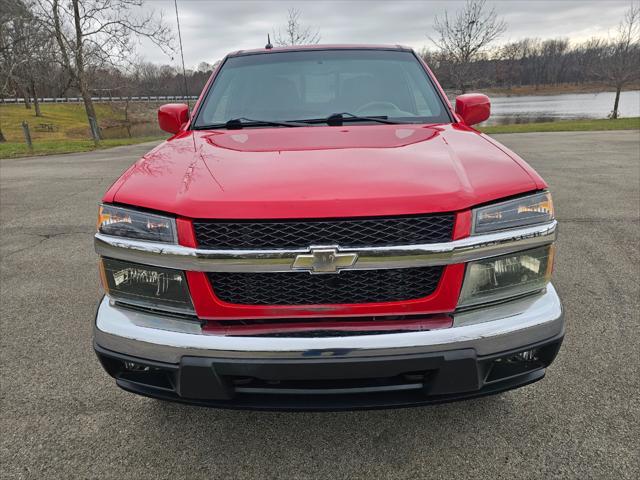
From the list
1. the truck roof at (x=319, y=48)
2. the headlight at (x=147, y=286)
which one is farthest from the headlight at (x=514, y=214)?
the truck roof at (x=319, y=48)

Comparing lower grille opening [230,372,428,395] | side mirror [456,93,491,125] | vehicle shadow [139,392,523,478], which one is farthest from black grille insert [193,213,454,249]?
side mirror [456,93,491,125]

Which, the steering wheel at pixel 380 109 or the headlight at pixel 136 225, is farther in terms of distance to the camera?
the steering wheel at pixel 380 109

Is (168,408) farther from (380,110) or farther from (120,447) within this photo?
(380,110)

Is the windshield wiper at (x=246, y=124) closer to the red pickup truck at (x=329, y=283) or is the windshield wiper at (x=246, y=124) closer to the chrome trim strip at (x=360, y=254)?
the red pickup truck at (x=329, y=283)

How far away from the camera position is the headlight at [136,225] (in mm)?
1663

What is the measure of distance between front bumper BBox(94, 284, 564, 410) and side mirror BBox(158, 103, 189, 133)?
5.56ft

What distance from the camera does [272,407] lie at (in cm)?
167

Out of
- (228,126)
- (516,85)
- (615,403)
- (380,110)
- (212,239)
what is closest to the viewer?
(212,239)

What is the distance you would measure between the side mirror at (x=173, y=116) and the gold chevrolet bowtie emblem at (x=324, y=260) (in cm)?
195

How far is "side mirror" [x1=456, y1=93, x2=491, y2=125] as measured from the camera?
288cm

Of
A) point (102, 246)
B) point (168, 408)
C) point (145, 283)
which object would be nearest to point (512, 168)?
point (145, 283)

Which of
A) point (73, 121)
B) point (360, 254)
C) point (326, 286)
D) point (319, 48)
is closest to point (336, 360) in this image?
point (326, 286)

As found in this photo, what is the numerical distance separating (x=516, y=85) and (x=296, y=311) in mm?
86961

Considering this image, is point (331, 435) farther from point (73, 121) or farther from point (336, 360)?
point (73, 121)
